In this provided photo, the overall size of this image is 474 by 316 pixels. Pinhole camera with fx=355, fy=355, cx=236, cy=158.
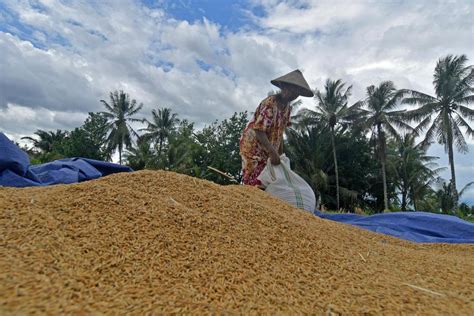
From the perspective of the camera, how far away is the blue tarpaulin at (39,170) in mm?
2746

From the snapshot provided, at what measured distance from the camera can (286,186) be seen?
3.42m

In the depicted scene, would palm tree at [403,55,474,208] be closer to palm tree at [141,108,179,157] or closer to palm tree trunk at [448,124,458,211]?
palm tree trunk at [448,124,458,211]

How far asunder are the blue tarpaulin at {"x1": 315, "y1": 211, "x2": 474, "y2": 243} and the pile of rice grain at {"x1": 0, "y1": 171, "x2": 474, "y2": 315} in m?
1.27

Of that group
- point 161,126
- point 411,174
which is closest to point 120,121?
point 161,126

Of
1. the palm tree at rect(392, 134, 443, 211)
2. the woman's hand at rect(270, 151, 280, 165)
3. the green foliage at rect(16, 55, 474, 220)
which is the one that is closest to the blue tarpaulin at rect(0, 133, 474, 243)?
the woman's hand at rect(270, 151, 280, 165)

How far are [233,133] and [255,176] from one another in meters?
20.8

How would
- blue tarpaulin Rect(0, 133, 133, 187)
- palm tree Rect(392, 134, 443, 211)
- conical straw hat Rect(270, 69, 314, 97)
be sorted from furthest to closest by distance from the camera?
palm tree Rect(392, 134, 443, 211), conical straw hat Rect(270, 69, 314, 97), blue tarpaulin Rect(0, 133, 133, 187)

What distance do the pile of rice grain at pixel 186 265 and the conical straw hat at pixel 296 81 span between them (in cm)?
203

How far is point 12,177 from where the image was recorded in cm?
274

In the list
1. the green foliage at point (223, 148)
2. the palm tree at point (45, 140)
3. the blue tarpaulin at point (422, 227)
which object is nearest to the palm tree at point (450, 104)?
the green foliage at point (223, 148)

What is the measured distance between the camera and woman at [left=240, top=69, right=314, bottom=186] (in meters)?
3.54

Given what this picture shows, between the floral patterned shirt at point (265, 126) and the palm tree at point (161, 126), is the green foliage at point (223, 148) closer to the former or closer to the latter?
the palm tree at point (161, 126)

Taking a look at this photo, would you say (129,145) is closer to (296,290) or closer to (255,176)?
(255,176)

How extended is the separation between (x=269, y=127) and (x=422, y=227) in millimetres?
1681
